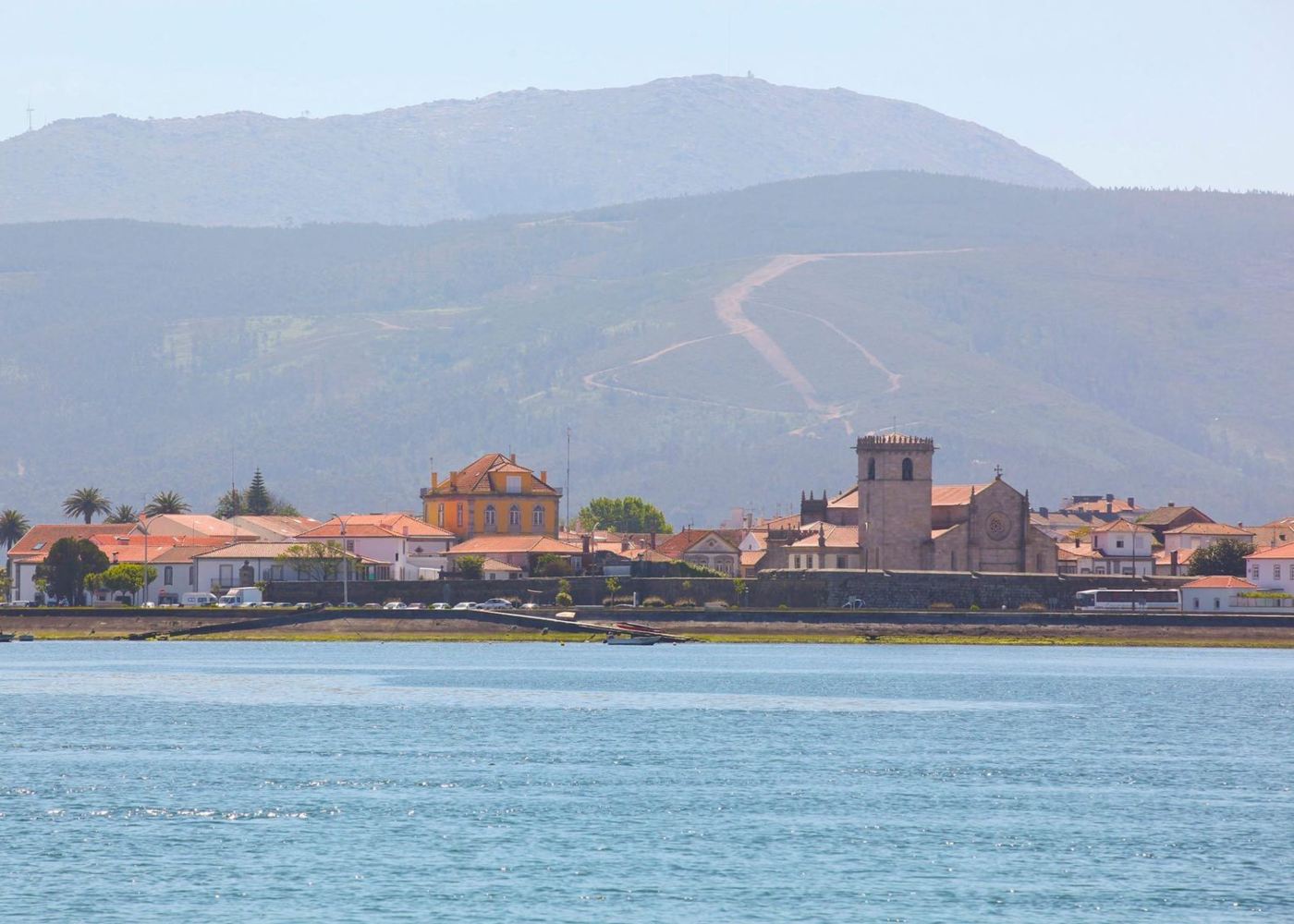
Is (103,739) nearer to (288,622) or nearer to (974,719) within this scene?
(974,719)

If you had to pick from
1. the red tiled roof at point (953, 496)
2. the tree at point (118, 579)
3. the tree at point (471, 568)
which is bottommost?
the tree at point (118, 579)

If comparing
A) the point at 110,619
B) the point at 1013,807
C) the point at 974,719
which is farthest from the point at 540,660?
the point at 1013,807

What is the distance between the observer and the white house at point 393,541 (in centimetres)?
18738

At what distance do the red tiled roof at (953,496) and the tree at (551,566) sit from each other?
31.2 m

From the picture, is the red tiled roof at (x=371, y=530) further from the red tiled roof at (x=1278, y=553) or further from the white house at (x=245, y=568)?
the red tiled roof at (x=1278, y=553)

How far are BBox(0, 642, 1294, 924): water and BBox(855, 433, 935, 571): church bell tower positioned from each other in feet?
240

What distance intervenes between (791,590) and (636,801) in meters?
102

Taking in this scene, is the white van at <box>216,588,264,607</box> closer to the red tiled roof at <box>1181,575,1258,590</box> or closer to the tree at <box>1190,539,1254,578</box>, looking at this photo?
the red tiled roof at <box>1181,575,1258,590</box>

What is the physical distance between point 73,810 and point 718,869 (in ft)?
60.4

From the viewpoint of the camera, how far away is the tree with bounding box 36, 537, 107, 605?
173 metres

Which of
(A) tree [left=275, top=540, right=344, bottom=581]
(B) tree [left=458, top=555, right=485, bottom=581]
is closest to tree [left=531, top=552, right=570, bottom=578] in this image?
(B) tree [left=458, top=555, right=485, bottom=581]

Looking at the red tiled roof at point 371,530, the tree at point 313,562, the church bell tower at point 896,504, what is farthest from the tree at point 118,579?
the church bell tower at point 896,504

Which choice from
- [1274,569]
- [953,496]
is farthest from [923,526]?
[1274,569]

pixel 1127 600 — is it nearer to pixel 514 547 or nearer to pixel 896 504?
pixel 896 504
